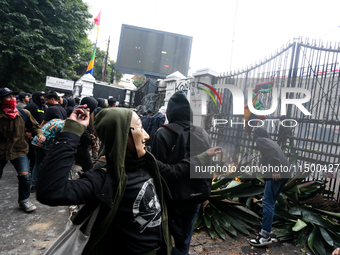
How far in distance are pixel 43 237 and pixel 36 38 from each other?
1242 cm

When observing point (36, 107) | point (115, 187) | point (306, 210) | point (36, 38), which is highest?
point (36, 38)

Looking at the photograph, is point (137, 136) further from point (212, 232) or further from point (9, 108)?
point (9, 108)

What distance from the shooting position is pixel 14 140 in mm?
3213

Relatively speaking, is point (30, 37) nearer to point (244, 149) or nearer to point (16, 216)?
point (16, 216)

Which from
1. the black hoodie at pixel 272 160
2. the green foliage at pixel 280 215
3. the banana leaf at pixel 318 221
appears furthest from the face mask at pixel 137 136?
the banana leaf at pixel 318 221

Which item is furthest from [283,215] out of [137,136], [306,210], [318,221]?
[137,136]

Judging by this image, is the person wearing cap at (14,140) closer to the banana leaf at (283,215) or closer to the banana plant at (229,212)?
the banana plant at (229,212)

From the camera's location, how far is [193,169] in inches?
72.6

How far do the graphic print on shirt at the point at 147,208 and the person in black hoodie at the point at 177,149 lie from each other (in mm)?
361

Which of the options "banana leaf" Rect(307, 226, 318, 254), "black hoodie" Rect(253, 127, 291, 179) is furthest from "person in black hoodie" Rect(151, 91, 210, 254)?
"banana leaf" Rect(307, 226, 318, 254)

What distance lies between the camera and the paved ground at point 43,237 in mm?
2631

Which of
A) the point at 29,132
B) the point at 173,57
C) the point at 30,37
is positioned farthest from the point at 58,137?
the point at 173,57

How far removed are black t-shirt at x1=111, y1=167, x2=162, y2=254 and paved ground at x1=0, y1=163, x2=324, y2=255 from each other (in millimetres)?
1543

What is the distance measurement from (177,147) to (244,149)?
3583 mm
